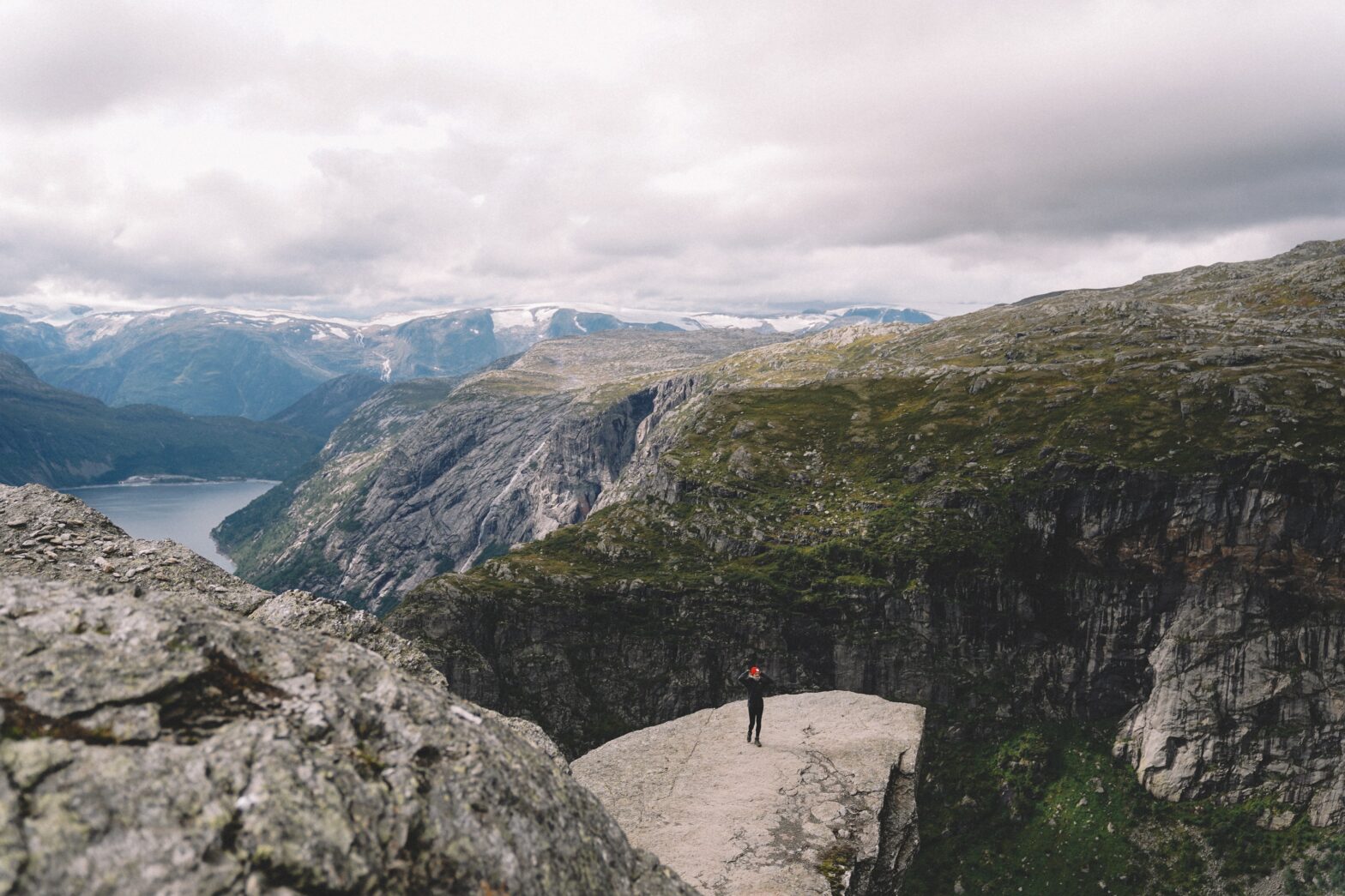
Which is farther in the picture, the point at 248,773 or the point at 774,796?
the point at 774,796

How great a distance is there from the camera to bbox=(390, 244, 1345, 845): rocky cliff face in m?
114

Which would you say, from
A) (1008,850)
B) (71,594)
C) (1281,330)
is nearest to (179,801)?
(71,594)

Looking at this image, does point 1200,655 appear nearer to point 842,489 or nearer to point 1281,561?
point 1281,561

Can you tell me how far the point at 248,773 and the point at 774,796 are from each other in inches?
848

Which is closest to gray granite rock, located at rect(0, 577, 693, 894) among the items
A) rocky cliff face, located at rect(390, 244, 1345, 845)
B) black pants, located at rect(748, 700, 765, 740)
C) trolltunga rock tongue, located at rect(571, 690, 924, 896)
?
trolltunga rock tongue, located at rect(571, 690, 924, 896)

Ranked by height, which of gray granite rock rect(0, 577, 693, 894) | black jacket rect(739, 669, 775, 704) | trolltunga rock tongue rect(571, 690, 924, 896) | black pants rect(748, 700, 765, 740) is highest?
gray granite rock rect(0, 577, 693, 894)

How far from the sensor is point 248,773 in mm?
8992

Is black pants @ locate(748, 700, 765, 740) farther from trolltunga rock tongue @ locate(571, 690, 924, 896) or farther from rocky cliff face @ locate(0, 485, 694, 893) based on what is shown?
rocky cliff face @ locate(0, 485, 694, 893)

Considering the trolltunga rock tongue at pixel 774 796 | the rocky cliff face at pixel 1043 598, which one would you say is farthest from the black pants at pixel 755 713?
the rocky cliff face at pixel 1043 598

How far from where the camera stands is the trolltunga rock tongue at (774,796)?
73.6 feet

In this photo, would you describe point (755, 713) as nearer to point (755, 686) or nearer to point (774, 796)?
point (755, 686)

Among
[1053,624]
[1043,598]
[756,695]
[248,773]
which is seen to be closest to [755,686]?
[756,695]

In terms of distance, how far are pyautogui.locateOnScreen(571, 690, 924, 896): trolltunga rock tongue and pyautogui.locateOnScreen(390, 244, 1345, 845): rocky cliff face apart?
9363 cm

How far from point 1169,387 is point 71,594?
178m
